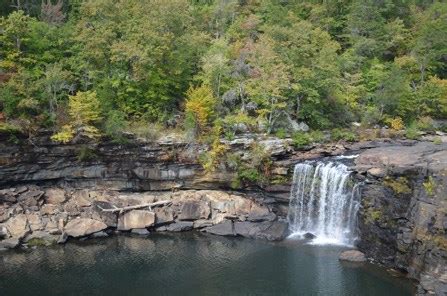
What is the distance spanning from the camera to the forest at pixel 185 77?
39125 mm

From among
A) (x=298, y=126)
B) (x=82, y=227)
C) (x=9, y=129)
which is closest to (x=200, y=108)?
(x=298, y=126)

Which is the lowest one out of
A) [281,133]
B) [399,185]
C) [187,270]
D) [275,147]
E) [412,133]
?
[187,270]

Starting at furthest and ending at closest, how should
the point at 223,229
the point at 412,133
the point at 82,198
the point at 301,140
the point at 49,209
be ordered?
the point at 412,133
the point at 301,140
the point at 82,198
the point at 223,229
the point at 49,209

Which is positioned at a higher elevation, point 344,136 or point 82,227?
point 344,136

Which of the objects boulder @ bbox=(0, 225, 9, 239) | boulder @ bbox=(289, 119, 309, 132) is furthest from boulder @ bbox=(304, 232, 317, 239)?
boulder @ bbox=(0, 225, 9, 239)

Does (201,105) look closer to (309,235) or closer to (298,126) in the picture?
(298,126)

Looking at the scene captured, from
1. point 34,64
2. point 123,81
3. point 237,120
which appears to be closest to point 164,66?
point 123,81

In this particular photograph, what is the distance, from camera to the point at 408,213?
98.0 ft

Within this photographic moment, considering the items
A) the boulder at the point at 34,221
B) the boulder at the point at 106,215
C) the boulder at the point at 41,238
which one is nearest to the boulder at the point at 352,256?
the boulder at the point at 106,215

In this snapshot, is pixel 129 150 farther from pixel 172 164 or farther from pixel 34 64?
pixel 34 64

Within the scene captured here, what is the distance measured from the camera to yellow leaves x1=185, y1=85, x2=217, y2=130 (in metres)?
39.7

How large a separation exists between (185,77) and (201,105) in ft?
19.6

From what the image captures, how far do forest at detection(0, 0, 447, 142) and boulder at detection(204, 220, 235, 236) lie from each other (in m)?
7.80

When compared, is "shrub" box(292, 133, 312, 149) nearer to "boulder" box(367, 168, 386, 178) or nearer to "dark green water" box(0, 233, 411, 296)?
Answer: "boulder" box(367, 168, 386, 178)
